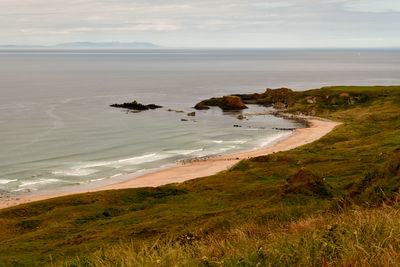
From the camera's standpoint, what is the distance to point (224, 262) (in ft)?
27.7

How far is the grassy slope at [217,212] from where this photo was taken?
10.6 m

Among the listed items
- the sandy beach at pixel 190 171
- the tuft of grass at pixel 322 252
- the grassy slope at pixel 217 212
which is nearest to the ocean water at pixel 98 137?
the sandy beach at pixel 190 171

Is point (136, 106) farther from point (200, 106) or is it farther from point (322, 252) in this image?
point (322, 252)

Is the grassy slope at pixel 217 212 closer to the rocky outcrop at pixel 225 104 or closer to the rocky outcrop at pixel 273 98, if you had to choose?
the rocky outcrop at pixel 225 104

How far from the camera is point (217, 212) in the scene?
26.2 metres

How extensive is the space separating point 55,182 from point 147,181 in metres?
11.9

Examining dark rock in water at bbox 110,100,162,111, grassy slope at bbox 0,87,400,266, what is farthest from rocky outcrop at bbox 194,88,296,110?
grassy slope at bbox 0,87,400,266

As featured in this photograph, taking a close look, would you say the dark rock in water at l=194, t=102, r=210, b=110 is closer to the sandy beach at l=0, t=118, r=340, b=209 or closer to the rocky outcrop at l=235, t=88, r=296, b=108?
the rocky outcrop at l=235, t=88, r=296, b=108

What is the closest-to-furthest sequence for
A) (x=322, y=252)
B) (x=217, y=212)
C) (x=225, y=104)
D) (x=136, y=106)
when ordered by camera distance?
1. (x=322, y=252)
2. (x=217, y=212)
3. (x=136, y=106)
4. (x=225, y=104)

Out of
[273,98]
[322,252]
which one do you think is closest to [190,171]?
[322,252]

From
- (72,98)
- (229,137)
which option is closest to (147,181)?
(229,137)

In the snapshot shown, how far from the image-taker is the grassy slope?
10.6m

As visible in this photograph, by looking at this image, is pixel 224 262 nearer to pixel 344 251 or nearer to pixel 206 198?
pixel 344 251

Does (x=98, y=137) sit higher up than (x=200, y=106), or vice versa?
(x=200, y=106)
